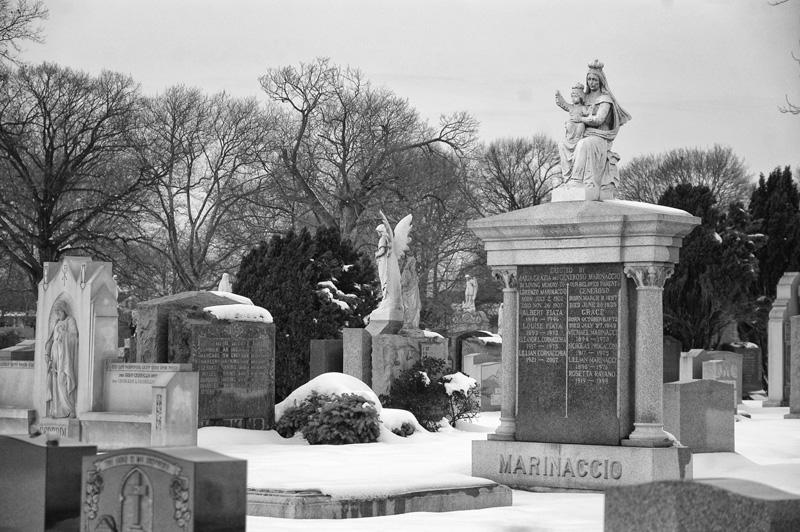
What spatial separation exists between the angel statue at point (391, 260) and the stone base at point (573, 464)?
36.5 feet

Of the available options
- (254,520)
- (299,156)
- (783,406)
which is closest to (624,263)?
(254,520)

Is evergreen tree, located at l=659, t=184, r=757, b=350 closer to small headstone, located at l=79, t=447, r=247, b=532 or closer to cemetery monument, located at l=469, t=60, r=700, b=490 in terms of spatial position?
cemetery monument, located at l=469, t=60, r=700, b=490

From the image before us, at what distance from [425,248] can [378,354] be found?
917 inches

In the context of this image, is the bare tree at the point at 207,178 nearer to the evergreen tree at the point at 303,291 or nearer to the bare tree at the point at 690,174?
the evergreen tree at the point at 303,291

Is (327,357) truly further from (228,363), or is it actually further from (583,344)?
(583,344)

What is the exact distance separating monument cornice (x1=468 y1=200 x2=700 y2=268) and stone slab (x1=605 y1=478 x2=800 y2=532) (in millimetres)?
7582

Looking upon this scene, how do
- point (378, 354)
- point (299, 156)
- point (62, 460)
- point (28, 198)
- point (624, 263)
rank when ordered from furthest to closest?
point (299, 156)
point (28, 198)
point (378, 354)
point (624, 263)
point (62, 460)

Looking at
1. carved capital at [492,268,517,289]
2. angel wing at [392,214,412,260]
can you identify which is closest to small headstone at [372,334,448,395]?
angel wing at [392,214,412,260]

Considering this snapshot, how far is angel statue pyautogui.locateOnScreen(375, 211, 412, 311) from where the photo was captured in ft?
79.7

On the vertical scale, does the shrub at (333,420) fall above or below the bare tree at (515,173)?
below

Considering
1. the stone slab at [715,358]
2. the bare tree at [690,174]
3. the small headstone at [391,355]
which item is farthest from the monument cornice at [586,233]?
the bare tree at [690,174]

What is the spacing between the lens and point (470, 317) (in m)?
48.2

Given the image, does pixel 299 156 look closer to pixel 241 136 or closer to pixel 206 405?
pixel 241 136

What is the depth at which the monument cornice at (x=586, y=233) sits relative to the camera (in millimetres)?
12289
